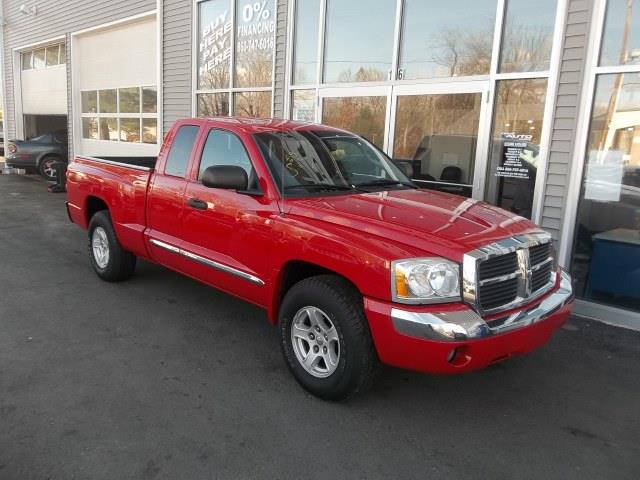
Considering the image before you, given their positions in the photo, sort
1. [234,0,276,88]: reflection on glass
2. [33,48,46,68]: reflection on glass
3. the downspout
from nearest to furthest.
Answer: [234,0,276,88]: reflection on glass < [33,48,46,68]: reflection on glass < the downspout

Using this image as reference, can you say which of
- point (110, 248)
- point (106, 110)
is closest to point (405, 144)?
point (110, 248)

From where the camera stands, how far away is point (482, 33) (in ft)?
21.6

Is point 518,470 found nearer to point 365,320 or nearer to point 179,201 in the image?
point 365,320

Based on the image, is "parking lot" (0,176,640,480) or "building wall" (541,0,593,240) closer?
"parking lot" (0,176,640,480)

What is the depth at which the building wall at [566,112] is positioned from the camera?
18.1 ft

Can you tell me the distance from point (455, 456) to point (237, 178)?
230cm

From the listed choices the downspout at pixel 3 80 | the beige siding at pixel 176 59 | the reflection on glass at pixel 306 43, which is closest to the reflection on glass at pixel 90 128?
the beige siding at pixel 176 59

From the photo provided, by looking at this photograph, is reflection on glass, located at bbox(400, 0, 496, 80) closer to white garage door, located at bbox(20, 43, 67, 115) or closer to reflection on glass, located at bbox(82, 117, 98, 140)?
reflection on glass, located at bbox(82, 117, 98, 140)

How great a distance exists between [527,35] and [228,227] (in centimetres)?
422

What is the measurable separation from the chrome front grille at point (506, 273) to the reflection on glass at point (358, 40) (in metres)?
4.76

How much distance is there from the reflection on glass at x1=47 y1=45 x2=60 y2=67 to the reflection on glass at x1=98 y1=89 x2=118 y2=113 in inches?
130

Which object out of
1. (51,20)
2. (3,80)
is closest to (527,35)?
(51,20)

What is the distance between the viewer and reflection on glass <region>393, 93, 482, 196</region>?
6.72 m

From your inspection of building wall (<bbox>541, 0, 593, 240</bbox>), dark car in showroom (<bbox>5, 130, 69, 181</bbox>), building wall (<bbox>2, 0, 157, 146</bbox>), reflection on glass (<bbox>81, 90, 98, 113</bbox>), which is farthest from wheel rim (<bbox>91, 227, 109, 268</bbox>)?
dark car in showroom (<bbox>5, 130, 69, 181</bbox>)
